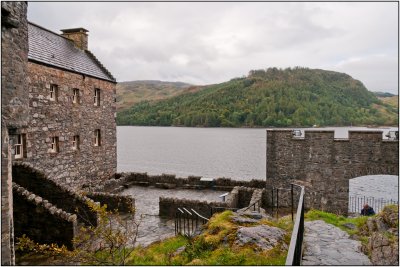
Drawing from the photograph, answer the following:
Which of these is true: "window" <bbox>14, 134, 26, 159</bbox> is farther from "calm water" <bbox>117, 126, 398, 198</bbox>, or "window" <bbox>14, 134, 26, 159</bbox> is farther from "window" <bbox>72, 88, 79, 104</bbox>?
"calm water" <bbox>117, 126, 398, 198</bbox>

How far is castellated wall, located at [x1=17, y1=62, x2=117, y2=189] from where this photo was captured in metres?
17.8

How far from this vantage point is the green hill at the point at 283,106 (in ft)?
378

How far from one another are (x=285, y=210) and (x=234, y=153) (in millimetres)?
54397

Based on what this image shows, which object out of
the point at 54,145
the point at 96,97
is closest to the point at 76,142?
the point at 54,145

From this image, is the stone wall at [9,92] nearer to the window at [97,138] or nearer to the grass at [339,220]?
the grass at [339,220]

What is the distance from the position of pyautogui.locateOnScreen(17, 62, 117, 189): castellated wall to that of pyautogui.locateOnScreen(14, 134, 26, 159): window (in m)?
0.22

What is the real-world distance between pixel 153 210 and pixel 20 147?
26.1 feet

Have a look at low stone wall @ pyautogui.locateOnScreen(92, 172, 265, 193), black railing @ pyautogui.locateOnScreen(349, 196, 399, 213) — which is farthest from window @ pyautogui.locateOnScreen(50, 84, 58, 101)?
black railing @ pyautogui.locateOnScreen(349, 196, 399, 213)

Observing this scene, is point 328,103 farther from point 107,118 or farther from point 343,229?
point 343,229

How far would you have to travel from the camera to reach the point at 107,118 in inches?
1011

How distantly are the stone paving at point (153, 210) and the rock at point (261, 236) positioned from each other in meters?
3.61

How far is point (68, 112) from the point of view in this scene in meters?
20.8

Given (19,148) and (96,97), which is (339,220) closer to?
(19,148)

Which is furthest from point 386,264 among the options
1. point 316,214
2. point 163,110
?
point 163,110
